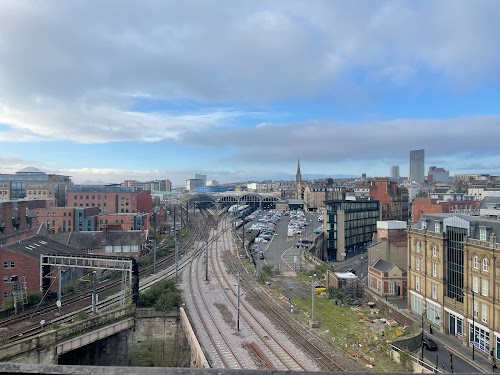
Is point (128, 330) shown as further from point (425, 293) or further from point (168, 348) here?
point (425, 293)

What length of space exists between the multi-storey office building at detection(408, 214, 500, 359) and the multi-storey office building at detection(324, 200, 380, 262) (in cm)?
3187

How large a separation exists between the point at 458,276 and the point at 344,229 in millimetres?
38251

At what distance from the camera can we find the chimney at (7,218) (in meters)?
51.5

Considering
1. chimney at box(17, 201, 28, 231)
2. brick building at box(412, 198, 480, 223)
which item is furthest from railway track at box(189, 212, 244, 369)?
brick building at box(412, 198, 480, 223)

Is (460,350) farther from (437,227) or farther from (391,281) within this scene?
(391,281)

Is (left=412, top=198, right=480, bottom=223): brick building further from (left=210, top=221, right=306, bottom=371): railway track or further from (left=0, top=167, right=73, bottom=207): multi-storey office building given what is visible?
(left=0, top=167, right=73, bottom=207): multi-storey office building

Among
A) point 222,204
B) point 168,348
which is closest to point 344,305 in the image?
point 168,348

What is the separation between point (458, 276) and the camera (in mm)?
31375

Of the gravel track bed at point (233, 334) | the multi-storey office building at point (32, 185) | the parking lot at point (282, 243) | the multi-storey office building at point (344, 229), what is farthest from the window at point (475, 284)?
the multi-storey office building at point (32, 185)

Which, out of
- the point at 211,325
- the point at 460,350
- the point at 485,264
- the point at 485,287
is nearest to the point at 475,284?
the point at 485,287

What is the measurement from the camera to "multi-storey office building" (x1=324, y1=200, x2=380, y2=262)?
69500mm

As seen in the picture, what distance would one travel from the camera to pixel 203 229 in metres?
96.1

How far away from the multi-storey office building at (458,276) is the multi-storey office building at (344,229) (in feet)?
105

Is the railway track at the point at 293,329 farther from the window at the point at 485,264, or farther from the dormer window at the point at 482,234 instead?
the dormer window at the point at 482,234
